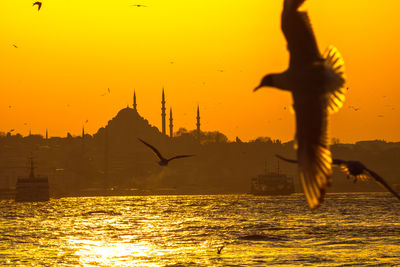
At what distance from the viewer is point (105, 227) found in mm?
131125

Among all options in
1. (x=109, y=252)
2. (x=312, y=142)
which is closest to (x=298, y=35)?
(x=312, y=142)

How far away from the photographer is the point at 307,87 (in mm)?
5566

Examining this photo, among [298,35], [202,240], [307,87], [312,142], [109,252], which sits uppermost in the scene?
[298,35]

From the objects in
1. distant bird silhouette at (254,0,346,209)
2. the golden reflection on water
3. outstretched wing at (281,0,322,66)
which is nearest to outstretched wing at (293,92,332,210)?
distant bird silhouette at (254,0,346,209)

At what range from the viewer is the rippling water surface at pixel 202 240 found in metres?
77.8

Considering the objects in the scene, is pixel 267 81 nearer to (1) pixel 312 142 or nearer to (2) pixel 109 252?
Answer: (1) pixel 312 142

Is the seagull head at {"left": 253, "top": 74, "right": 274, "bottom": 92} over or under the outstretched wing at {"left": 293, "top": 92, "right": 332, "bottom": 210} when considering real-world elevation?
over

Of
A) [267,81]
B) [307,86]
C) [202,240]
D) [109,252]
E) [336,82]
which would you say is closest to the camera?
[307,86]

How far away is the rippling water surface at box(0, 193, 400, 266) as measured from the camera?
7781 cm

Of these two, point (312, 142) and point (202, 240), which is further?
point (202, 240)

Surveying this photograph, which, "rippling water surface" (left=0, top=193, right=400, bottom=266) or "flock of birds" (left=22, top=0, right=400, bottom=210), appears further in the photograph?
"rippling water surface" (left=0, top=193, right=400, bottom=266)

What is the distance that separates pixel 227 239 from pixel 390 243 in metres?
21.2

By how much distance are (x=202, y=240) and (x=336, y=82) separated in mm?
95233

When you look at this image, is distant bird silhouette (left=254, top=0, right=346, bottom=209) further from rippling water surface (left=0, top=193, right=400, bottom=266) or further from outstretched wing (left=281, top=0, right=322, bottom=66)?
rippling water surface (left=0, top=193, right=400, bottom=266)
